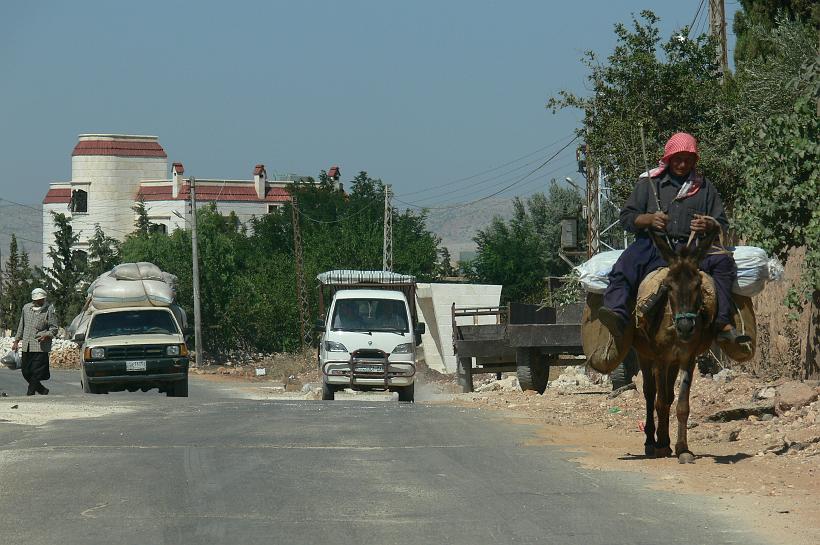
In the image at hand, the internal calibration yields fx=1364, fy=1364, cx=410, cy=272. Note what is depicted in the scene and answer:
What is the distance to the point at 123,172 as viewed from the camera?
111m

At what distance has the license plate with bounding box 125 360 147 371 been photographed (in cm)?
2620

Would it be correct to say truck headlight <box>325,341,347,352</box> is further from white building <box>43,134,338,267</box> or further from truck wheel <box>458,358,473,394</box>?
white building <box>43,134,338,267</box>

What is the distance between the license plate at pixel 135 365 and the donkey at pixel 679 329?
16.5m

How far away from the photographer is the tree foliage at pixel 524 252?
93.1 meters

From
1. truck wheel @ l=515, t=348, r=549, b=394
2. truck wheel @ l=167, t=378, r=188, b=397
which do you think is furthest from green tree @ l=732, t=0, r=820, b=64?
truck wheel @ l=167, t=378, r=188, b=397

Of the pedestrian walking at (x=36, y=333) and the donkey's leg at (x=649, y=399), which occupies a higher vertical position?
the pedestrian walking at (x=36, y=333)

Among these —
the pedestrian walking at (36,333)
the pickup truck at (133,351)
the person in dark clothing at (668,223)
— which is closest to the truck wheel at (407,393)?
the pickup truck at (133,351)

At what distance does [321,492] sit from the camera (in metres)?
9.27

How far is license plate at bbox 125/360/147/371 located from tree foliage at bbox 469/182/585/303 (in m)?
63.2

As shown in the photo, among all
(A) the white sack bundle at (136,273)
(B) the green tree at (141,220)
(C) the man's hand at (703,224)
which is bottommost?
(C) the man's hand at (703,224)

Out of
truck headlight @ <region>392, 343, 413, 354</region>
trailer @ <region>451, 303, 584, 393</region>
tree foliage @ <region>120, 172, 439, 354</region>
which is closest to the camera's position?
trailer @ <region>451, 303, 584, 393</region>

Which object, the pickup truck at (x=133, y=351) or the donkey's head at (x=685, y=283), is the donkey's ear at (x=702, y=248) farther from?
the pickup truck at (x=133, y=351)

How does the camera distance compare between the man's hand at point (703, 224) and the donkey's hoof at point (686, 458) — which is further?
the donkey's hoof at point (686, 458)

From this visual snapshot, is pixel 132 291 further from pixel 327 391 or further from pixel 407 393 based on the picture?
pixel 407 393
